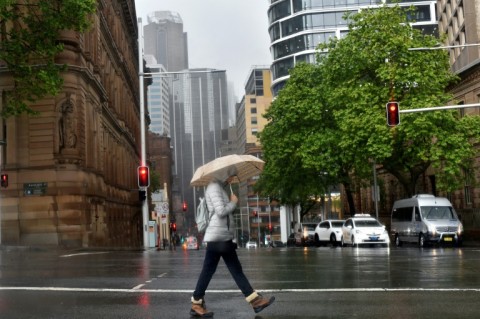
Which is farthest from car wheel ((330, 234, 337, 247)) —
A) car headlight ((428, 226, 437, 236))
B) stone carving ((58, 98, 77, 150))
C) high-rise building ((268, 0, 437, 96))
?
high-rise building ((268, 0, 437, 96))

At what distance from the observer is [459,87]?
161 feet

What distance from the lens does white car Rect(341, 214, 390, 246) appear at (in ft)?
124

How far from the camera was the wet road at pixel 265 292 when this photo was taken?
357 inches

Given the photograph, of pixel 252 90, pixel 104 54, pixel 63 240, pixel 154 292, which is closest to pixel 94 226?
pixel 63 240

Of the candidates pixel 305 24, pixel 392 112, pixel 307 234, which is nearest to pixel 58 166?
pixel 392 112

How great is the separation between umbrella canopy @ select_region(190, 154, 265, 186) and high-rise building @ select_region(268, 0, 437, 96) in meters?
90.4

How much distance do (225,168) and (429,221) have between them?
28.9 meters

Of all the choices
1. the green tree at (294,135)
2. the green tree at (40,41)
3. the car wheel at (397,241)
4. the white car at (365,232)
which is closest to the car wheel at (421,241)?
the white car at (365,232)

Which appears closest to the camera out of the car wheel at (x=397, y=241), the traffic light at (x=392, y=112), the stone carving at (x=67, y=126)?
the traffic light at (x=392, y=112)

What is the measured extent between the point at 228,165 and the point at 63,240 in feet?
94.1

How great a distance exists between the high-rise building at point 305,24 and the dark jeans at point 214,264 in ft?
300

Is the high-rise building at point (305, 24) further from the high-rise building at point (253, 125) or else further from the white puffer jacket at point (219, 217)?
the white puffer jacket at point (219, 217)

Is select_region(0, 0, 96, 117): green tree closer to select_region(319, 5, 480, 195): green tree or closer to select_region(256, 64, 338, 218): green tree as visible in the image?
select_region(319, 5, 480, 195): green tree

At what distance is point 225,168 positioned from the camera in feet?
30.1
